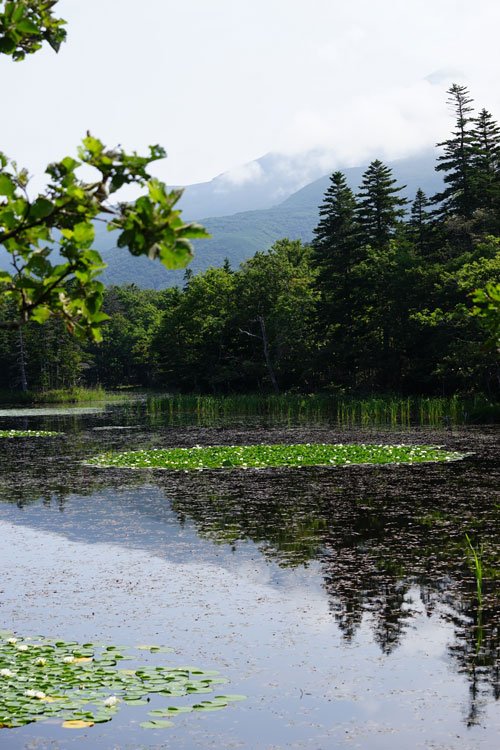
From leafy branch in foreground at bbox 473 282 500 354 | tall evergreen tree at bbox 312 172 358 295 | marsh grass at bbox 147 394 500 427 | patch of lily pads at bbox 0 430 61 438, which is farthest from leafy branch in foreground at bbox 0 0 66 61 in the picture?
tall evergreen tree at bbox 312 172 358 295

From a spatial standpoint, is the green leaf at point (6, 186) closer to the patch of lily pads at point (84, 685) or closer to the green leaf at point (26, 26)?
the green leaf at point (26, 26)

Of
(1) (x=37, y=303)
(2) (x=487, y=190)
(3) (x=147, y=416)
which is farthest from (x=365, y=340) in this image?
(1) (x=37, y=303)

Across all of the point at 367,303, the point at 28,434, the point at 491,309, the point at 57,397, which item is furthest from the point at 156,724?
the point at 57,397

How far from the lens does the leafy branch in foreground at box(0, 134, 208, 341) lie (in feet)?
10.2

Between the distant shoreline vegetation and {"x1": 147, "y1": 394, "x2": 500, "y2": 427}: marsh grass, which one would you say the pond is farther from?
the distant shoreline vegetation

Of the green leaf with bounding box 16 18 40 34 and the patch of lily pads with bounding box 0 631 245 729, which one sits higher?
the green leaf with bounding box 16 18 40 34

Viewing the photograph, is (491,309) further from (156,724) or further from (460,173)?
(460,173)

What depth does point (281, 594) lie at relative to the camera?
9.20 meters

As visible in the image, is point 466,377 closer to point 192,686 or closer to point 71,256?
point 192,686

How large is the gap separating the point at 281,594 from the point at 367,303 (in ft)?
154

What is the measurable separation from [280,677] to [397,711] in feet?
3.70

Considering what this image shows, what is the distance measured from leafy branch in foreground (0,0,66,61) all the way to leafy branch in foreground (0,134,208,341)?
954mm

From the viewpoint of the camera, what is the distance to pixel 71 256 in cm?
345

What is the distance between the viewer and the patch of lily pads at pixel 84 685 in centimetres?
586
